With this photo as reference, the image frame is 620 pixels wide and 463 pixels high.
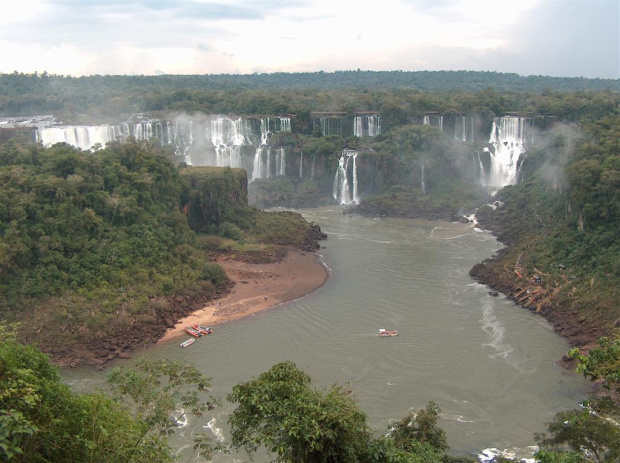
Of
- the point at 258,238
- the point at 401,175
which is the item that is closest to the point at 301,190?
the point at 401,175

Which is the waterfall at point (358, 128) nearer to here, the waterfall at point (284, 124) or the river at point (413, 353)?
the waterfall at point (284, 124)

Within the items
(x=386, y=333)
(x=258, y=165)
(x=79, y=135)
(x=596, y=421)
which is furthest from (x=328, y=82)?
(x=596, y=421)

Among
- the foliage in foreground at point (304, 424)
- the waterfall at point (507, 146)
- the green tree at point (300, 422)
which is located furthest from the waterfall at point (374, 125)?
the green tree at point (300, 422)

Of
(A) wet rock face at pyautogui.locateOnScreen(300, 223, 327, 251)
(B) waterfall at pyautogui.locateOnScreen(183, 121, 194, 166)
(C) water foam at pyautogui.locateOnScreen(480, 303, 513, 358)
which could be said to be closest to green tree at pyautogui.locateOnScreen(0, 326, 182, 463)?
(C) water foam at pyautogui.locateOnScreen(480, 303, 513, 358)

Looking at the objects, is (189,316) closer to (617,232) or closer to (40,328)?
(40,328)

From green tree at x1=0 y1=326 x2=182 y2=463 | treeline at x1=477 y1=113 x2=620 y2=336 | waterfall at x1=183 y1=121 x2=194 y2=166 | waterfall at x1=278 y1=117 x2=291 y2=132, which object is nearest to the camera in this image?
green tree at x1=0 y1=326 x2=182 y2=463

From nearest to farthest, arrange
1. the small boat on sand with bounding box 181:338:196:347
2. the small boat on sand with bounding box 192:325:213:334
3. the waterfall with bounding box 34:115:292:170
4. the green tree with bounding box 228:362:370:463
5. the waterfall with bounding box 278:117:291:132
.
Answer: the green tree with bounding box 228:362:370:463
the small boat on sand with bounding box 181:338:196:347
the small boat on sand with bounding box 192:325:213:334
the waterfall with bounding box 34:115:292:170
the waterfall with bounding box 278:117:291:132

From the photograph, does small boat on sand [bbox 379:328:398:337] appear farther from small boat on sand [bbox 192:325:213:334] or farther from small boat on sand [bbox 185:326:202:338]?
small boat on sand [bbox 185:326:202:338]
